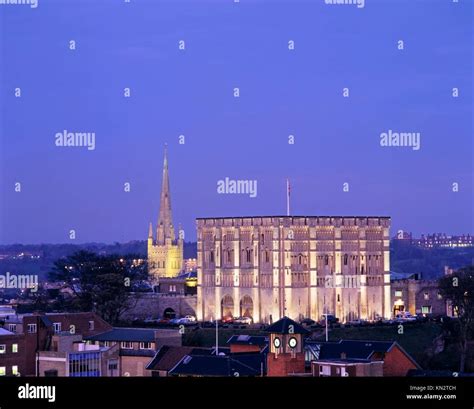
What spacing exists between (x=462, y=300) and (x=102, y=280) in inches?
933

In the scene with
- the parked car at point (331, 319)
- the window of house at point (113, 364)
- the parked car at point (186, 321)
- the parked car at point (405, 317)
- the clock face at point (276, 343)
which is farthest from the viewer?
the parked car at point (186, 321)

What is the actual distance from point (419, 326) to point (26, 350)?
30436mm

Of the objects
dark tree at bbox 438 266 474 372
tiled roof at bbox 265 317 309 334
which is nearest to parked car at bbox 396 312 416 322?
dark tree at bbox 438 266 474 372

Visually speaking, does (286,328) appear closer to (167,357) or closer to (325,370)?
(325,370)

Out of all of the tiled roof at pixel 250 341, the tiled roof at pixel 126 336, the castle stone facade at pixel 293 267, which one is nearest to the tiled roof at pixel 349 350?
the tiled roof at pixel 250 341

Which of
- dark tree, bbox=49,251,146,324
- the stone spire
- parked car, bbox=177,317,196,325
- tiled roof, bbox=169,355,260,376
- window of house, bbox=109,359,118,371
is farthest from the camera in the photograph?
the stone spire

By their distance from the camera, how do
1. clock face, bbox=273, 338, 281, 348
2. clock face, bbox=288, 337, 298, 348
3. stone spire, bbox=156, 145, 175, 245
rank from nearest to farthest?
clock face, bbox=288, 337, 298, 348
clock face, bbox=273, 338, 281, 348
stone spire, bbox=156, 145, 175, 245

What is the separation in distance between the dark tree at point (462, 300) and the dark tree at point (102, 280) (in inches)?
825

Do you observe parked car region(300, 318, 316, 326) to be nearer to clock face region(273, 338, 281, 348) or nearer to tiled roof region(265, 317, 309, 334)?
tiled roof region(265, 317, 309, 334)

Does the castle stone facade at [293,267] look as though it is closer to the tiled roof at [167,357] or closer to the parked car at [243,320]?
the parked car at [243,320]

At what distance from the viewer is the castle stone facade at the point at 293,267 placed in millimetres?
87188

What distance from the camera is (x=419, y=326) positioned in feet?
258

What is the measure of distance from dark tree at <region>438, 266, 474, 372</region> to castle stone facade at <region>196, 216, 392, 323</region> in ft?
23.0

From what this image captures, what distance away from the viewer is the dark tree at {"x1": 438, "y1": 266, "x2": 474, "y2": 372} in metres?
70.7
